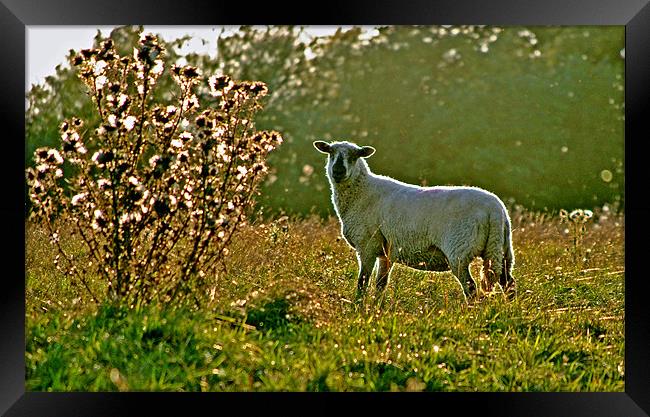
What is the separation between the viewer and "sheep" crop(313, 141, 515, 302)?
640 centimetres

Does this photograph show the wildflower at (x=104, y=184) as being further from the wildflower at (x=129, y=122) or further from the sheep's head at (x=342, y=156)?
the sheep's head at (x=342, y=156)

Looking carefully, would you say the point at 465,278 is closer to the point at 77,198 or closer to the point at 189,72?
the point at 189,72

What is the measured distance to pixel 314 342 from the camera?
4.84 m

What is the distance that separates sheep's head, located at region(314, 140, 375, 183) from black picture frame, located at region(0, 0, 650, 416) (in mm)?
2962

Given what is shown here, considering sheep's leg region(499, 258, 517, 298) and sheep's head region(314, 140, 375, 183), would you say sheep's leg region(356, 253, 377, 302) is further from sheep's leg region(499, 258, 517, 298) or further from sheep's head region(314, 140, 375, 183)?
sheep's leg region(499, 258, 517, 298)

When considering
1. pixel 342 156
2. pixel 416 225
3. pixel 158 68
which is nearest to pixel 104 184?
pixel 158 68

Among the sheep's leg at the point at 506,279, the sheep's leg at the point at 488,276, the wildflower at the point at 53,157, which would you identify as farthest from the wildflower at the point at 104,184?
the sheep's leg at the point at 506,279

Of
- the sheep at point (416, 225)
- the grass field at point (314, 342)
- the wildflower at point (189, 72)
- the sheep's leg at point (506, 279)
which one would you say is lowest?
the grass field at point (314, 342)

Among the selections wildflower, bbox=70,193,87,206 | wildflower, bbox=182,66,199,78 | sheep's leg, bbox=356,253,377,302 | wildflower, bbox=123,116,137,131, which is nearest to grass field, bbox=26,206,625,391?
sheep's leg, bbox=356,253,377,302

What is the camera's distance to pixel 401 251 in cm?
686
